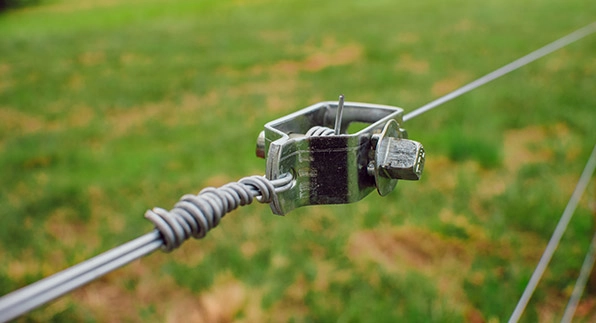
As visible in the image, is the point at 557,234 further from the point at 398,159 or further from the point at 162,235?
the point at 162,235

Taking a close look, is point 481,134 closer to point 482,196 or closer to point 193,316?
point 482,196

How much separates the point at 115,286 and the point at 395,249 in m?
0.92

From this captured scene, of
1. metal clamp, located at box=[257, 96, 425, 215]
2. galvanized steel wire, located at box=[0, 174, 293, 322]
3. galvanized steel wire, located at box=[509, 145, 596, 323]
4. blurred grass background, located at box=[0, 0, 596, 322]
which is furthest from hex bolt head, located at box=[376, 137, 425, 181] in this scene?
blurred grass background, located at box=[0, 0, 596, 322]

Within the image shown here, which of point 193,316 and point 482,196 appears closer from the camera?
point 193,316

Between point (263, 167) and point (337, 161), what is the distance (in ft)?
7.20

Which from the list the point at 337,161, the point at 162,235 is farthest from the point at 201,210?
the point at 337,161

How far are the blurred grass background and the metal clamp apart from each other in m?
1.05

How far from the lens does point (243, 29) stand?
6.89m

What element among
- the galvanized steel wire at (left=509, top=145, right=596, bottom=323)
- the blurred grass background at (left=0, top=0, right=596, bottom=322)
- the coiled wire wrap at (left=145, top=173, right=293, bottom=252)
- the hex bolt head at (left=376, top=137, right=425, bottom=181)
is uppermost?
the coiled wire wrap at (left=145, top=173, right=293, bottom=252)

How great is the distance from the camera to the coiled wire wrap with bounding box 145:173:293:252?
A: 1.35 ft

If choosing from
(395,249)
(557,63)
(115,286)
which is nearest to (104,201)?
(115,286)

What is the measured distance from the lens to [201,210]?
432 millimetres

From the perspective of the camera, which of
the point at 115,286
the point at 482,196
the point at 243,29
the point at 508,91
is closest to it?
the point at 115,286

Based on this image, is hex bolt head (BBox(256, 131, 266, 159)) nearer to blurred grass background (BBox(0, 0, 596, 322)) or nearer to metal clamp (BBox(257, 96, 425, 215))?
metal clamp (BBox(257, 96, 425, 215))
